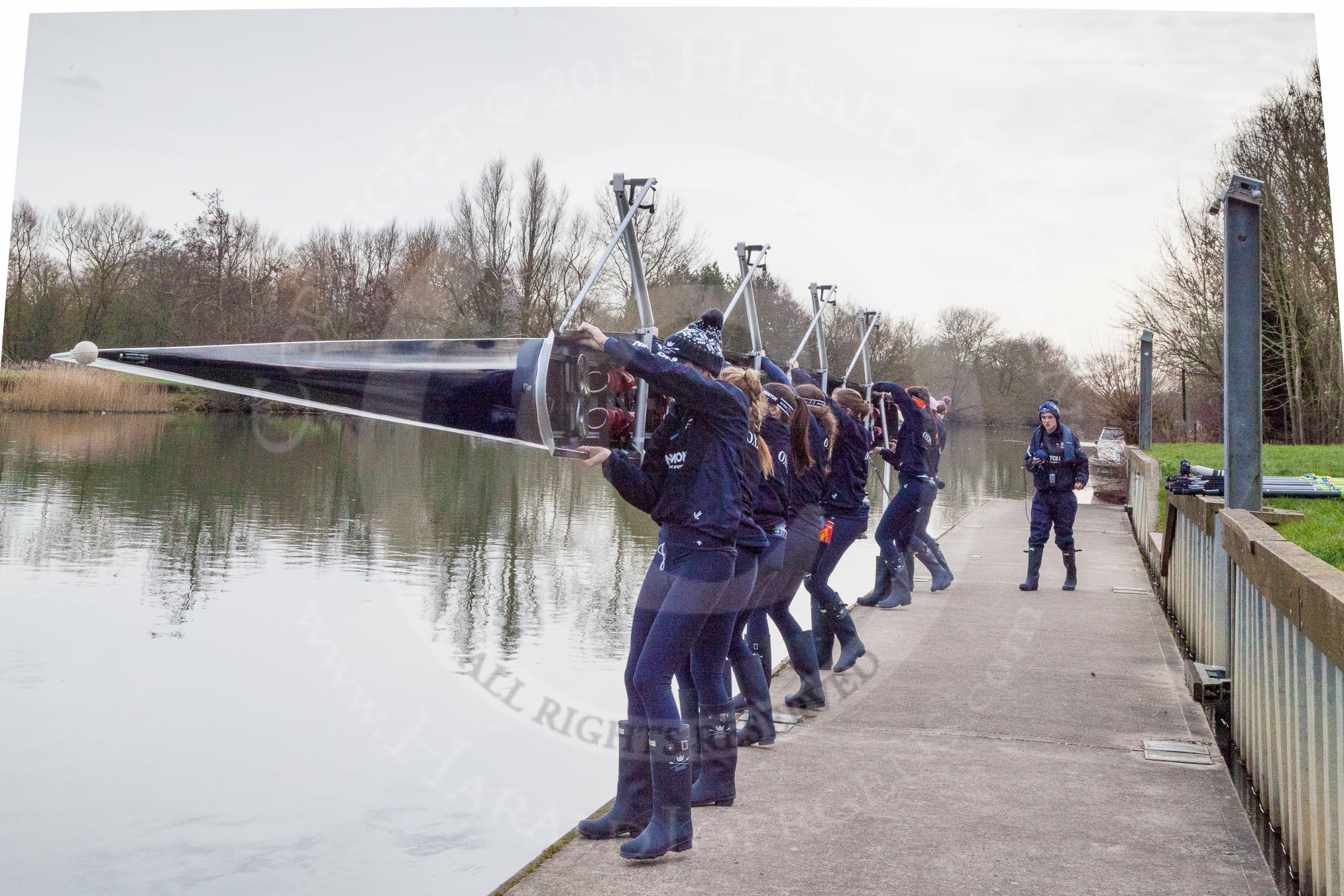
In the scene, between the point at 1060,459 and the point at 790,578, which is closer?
the point at 790,578

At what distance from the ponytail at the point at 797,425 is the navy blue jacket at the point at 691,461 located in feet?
3.84

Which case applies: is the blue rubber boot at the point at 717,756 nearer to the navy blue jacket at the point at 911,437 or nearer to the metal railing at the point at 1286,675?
the metal railing at the point at 1286,675

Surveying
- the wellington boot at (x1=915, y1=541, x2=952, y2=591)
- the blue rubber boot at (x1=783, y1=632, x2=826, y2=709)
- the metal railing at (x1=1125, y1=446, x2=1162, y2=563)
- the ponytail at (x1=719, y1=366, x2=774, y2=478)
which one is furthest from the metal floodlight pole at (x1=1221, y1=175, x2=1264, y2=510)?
the metal railing at (x1=1125, y1=446, x2=1162, y2=563)

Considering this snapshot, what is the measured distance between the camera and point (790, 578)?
5.34m

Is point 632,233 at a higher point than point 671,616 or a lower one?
higher

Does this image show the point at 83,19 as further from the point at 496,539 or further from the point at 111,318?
the point at 496,539

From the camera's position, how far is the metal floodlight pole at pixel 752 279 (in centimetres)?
562

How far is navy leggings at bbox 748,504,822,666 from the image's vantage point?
511 cm

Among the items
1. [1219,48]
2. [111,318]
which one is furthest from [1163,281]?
[111,318]

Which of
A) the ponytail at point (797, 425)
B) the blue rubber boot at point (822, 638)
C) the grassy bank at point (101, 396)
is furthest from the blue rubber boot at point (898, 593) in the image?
the grassy bank at point (101, 396)

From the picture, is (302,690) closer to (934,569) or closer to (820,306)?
(820,306)

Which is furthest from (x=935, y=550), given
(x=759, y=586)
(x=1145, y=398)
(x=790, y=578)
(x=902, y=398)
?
(x=1145, y=398)

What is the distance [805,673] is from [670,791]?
1.84 m

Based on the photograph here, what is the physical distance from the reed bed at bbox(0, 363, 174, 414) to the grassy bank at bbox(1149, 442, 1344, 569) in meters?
13.5
